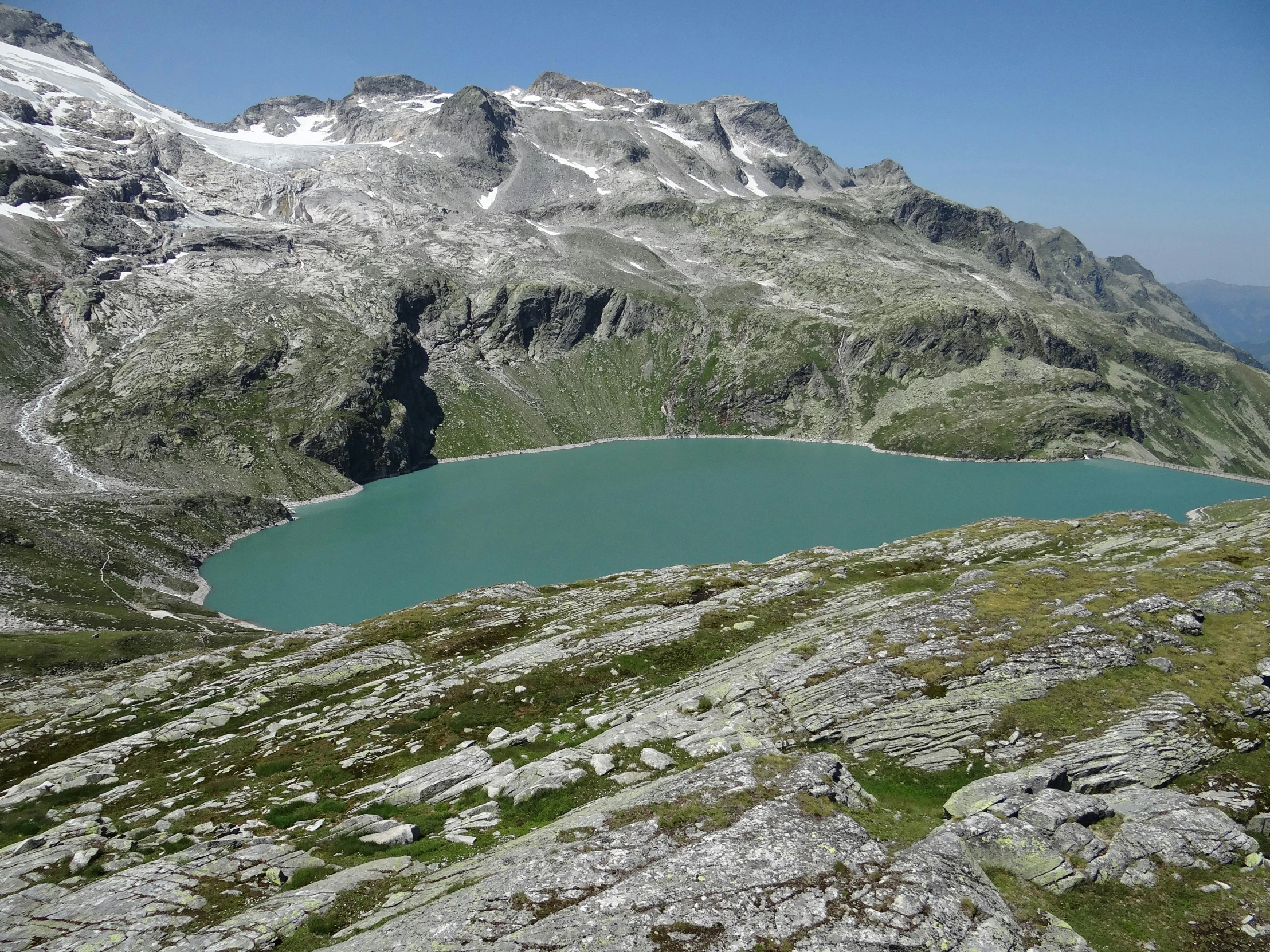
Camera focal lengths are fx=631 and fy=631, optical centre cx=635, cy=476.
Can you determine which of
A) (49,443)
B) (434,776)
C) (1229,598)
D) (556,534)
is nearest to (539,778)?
(434,776)

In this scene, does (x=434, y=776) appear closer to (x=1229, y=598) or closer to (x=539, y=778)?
(x=539, y=778)

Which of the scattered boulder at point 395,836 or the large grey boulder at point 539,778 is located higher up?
the large grey boulder at point 539,778

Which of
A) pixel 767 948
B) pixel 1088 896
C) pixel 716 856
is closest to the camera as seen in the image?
pixel 767 948

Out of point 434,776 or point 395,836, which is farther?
point 434,776

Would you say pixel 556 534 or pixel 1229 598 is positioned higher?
pixel 1229 598

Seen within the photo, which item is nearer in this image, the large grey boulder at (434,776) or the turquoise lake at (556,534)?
the large grey boulder at (434,776)

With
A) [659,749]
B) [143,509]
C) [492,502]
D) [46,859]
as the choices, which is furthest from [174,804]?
[492,502]

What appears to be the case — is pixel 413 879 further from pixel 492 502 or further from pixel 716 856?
pixel 492 502

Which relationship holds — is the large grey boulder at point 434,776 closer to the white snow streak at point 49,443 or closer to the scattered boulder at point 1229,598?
the scattered boulder at point 1229,598

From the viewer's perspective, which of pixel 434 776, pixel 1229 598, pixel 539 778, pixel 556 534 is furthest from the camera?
pixel 556 534

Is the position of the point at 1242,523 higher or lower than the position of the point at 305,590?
higher

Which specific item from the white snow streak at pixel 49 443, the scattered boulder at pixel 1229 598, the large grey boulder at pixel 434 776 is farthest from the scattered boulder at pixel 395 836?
the white snow streak at pixel 49 443
